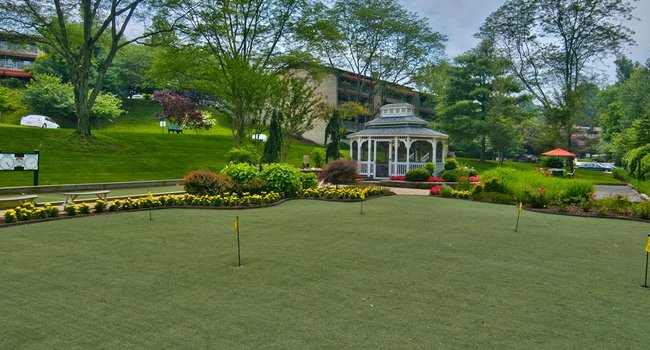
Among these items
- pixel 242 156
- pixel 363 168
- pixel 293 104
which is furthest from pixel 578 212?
pixel 293 104

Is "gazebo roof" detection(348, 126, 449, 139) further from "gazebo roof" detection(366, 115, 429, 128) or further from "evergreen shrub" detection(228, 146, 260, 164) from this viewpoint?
"evergreen shrub" detection(228, 146, 260, 164)

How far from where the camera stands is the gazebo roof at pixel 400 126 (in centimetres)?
2530

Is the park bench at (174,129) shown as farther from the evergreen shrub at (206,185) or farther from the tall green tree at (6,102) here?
the evergreen shrub at (206,185)

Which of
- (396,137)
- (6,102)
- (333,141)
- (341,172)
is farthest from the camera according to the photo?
(6,102)

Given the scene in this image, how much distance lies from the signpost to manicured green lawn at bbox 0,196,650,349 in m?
6.46

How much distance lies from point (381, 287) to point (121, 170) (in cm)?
1961

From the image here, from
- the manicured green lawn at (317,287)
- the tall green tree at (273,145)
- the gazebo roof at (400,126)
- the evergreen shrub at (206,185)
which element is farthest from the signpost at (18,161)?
the gazebo roof at (400,126)

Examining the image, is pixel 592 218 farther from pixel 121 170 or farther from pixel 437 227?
pixel 121 170

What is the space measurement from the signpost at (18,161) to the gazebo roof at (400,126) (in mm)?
18159

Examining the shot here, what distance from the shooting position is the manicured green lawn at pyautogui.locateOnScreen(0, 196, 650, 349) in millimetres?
3512

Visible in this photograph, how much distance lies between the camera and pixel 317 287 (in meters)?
4.79

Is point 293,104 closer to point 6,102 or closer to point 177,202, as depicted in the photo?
point 177,202

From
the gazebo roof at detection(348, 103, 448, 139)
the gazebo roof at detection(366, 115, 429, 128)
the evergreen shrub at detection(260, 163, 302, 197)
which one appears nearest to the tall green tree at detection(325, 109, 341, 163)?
the gazebo roof at detection(348, 103, 448, 139)

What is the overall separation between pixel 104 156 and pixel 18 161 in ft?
28.8
